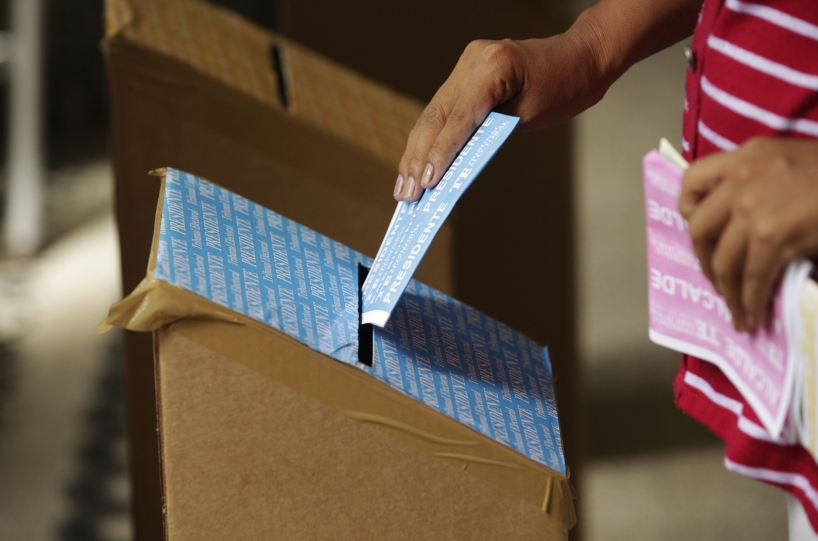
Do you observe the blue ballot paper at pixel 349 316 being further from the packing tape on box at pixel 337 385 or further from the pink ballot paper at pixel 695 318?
the pink ballot paper at pixel 695 318

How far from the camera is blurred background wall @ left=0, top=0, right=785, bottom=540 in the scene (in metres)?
1.25

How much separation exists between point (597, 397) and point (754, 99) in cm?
98

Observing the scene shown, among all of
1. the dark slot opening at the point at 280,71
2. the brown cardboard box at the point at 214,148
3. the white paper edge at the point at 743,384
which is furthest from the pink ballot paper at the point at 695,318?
the dark slot opening at the point at 280,71

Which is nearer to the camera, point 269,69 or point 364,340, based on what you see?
point 364,340

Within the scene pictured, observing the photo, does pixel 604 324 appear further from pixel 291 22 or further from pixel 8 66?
pixel 8 66

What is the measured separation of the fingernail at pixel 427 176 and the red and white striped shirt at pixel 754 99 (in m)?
0.19

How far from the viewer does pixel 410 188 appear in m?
0.59

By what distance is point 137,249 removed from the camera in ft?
3.11

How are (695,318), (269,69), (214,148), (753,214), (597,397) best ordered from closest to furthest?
(753,214) < (695,318) < (214,148) < (269,69) < (597,397)

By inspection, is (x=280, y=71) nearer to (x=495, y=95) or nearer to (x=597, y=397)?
(x=495, y=95)

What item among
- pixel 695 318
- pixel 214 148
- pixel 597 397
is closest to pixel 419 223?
pixel 695 318

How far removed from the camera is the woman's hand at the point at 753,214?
0.34 m

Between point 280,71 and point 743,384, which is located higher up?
point 743,384

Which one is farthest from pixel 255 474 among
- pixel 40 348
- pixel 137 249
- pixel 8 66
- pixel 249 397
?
pixel 8 66
